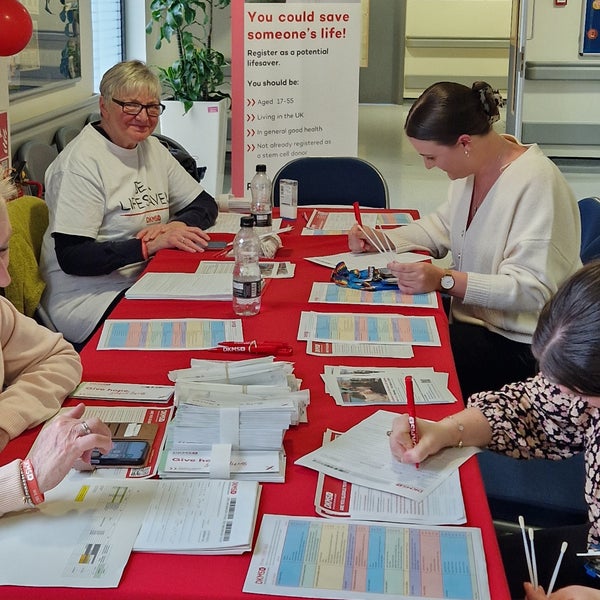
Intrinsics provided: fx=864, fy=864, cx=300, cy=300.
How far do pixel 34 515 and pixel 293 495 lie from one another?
0.41 metres

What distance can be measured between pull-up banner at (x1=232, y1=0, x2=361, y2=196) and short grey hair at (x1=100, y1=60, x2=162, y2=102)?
194 cm

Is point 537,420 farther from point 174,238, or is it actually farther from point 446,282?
point 174,238

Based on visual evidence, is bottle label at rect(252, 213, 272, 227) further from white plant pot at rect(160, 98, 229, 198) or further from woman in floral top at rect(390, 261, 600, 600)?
white plant pot at rect(160, 98, 229, 198)

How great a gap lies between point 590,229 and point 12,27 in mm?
2161

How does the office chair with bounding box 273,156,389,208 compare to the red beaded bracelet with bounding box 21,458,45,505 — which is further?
the office chair with bounding box 273,156,389,208

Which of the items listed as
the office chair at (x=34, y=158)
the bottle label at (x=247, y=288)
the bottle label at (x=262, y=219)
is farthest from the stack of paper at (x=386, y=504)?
the office chair at (x=34, y=158)

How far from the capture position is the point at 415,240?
309 cm

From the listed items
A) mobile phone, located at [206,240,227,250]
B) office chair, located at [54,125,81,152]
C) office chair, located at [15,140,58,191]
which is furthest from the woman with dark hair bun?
office chair, located at [54,125,81,152]

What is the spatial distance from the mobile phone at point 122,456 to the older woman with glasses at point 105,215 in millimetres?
1375

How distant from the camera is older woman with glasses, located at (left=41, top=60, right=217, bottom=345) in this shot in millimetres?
2812

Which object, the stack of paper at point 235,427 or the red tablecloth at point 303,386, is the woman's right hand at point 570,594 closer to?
the red tablecloth at point 303,386

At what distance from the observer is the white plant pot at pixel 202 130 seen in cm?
635

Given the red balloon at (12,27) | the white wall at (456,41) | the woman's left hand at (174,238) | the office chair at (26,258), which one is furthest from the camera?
the white wall at (456,41)

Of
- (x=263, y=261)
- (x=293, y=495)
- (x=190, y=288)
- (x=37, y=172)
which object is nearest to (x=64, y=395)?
(x=293, y=495)
